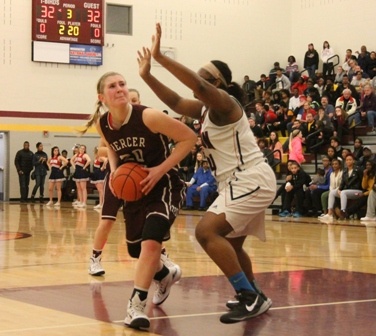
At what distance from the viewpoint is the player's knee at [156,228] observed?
5363 millimetres

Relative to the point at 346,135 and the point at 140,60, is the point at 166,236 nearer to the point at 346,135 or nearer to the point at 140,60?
the point at 140,60

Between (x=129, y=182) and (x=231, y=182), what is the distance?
68 cm

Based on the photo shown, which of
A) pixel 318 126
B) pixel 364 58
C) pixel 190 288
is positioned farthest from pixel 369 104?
pixel 190 288

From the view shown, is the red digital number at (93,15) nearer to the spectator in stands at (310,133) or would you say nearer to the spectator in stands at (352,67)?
the spectator in stands at (352,67)

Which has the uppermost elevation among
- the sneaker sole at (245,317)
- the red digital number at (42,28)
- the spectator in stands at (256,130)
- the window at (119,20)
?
the window at (119,20)

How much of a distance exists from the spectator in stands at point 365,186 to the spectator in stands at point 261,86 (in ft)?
29.0

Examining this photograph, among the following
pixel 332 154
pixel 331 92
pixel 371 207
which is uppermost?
pixel 331 92

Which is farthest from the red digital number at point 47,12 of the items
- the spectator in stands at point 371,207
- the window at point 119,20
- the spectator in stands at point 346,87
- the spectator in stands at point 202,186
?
the spectator in stands at point 371,207

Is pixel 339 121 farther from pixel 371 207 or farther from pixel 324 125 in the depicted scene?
pixel 371 207

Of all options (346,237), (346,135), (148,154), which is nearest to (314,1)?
(346,135)

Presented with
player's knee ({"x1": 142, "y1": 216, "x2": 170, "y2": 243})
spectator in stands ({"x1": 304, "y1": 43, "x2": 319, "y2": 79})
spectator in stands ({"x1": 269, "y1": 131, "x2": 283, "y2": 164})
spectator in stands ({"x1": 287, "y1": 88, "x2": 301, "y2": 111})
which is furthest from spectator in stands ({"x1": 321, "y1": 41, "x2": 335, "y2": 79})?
player's knee ({"x1": 142, "y1": 216, "x2": 170, "y2": 243})

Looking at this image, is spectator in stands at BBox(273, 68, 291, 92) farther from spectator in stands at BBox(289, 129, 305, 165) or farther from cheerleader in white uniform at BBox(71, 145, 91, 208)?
cheerleader in white uniform at BBox(71, 145, 91, 208)

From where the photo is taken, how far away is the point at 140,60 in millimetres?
5535

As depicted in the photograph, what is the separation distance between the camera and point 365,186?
16812mm
